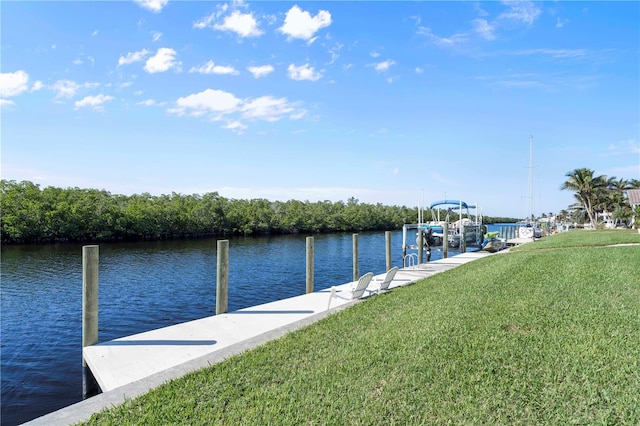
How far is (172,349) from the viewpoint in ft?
22.0

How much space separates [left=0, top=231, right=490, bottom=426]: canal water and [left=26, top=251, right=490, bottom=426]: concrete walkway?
212 centimetres

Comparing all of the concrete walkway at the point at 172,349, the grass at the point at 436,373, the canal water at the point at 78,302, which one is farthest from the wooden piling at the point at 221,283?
the canal water at the point at 78,302

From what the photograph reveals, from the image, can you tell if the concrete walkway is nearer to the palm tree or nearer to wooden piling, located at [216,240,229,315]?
wooden piling, located at [216,240,229,315]

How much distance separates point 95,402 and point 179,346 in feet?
7.52

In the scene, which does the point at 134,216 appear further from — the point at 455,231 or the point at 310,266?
the point at 310,266

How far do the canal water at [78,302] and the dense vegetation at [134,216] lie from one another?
2350 cm

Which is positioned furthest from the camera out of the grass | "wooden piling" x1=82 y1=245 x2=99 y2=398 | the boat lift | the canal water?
the boat lift

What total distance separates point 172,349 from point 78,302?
479 inches

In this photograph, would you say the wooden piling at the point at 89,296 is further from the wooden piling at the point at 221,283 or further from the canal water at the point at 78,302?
the wooden piling at the point at 221,283

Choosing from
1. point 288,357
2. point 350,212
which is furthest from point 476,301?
point 350,212

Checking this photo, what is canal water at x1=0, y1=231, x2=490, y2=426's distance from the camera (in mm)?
8375

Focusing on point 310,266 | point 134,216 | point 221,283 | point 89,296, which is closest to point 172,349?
point 89,296

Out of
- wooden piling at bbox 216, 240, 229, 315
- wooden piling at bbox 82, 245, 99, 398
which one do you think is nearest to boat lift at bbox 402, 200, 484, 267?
wooden piling at bbox 216, 240, 229, 315

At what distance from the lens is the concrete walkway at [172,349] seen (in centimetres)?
471
